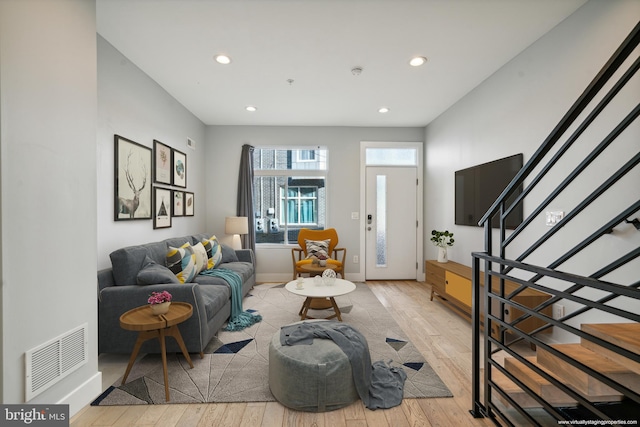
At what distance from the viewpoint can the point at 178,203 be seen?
→ 402cm

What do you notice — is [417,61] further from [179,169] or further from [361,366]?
[179,169]

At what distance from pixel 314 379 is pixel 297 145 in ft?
13.2

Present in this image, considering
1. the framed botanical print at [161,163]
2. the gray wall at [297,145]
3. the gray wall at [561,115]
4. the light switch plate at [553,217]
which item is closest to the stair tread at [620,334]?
the gray wall at [561,115]

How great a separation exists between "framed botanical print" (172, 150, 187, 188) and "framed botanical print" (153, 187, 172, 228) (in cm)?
26

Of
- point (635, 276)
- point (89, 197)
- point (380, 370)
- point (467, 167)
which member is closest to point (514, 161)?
point (467, 167)

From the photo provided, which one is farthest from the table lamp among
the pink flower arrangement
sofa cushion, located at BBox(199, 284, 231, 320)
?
the pink flower arrangement

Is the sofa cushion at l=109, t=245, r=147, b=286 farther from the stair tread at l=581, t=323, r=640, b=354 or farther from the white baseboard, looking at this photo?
the stair tread at l=581, t=323, r=640, b=354

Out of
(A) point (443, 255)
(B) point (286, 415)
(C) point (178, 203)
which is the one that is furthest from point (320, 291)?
(C) point (178, 203)

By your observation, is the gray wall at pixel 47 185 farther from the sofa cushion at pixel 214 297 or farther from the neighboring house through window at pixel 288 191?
the neighboring house through window at pixel 288 191

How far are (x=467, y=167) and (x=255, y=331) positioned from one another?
3229mm

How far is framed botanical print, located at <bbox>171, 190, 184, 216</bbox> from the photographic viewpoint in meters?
Result: 3.90

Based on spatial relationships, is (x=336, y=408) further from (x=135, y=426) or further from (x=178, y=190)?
(x=178, y=190)

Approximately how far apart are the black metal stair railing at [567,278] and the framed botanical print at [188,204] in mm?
3786

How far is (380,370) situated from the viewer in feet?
7.14
